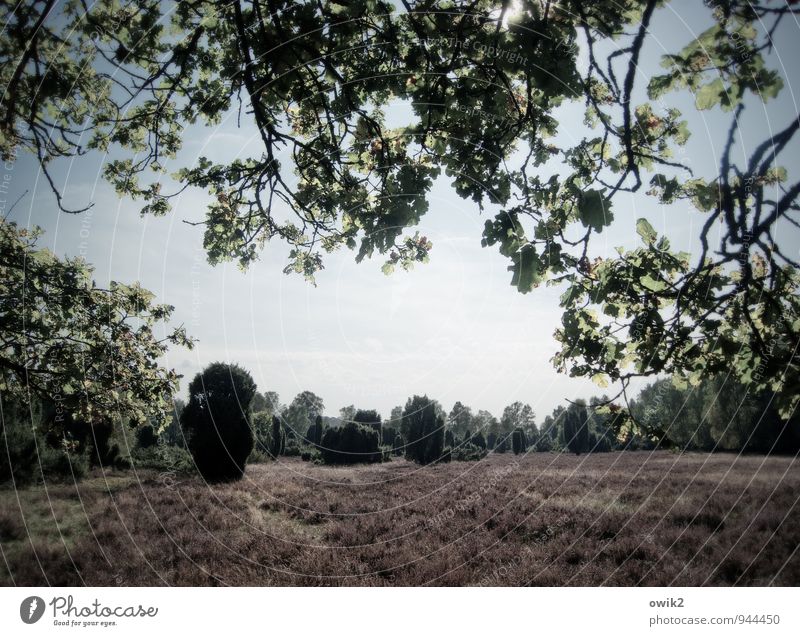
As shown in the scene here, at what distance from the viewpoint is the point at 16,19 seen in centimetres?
415

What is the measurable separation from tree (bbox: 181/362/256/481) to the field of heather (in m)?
1.43

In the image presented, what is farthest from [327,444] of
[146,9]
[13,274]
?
[146,9]

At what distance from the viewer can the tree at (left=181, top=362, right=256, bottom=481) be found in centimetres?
1535

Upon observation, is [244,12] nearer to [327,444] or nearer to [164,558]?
[164,558]

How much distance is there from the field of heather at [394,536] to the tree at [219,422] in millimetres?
1425

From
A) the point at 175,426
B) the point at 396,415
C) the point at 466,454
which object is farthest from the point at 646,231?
the point at 466,454

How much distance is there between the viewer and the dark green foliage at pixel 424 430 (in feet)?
101

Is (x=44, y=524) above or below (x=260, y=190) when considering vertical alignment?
below

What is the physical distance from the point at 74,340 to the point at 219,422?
12.0m

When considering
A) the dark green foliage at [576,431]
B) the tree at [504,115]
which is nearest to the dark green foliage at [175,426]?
the tree at [504,115]

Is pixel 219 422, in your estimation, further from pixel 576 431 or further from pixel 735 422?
pixel 576 431

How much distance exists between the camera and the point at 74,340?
5.50 metres

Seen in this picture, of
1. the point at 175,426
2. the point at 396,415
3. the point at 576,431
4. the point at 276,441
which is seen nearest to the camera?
the point at 175,426

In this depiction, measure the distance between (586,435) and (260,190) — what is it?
2434 inches
